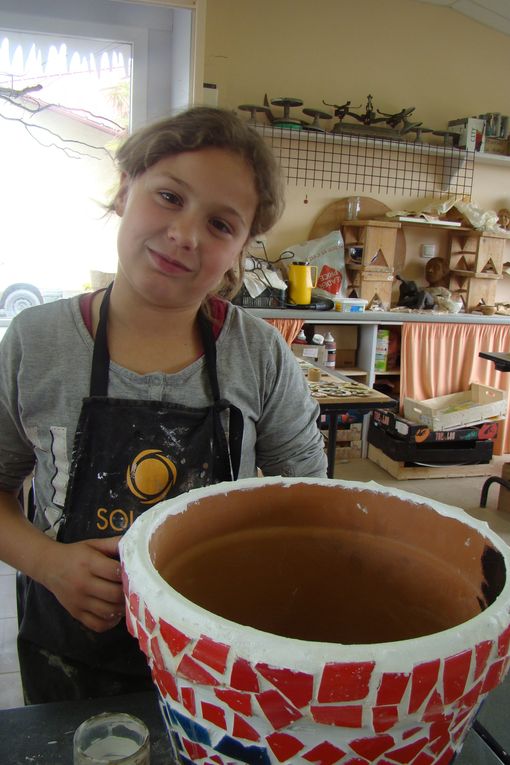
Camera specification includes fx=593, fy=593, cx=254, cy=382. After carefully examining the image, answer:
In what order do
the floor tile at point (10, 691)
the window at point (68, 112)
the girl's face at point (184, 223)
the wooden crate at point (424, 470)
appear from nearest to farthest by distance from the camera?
the girl's face at point (184, 223)
the floor tile at point (10, 691)
the window at point (68, 112)
the wooden crate at point (424, 470)

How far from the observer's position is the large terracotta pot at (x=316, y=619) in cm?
29

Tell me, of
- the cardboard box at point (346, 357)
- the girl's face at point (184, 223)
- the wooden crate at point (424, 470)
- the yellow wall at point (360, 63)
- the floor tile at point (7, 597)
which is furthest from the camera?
the cardboard box at point (346, 357)

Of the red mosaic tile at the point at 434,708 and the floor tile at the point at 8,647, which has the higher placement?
the red mosaic tile at the point at 434,708

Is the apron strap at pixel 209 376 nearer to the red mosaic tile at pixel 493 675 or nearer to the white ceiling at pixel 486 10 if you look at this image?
the red mosaic tile at pixel 493 675

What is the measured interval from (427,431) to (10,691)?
2.39 meters

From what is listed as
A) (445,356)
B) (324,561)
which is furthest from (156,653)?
(445,356)

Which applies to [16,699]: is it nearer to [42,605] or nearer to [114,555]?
[42,605]

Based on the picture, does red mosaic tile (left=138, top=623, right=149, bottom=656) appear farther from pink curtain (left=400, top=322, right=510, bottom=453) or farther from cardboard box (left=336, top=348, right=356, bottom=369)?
cardboard box (left=336, top=348, right=356, bottom=369)

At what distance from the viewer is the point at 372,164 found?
385cm

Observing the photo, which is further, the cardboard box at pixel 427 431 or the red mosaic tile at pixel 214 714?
the cardboard box at pixel 427 431

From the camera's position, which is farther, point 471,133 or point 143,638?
point 471,133

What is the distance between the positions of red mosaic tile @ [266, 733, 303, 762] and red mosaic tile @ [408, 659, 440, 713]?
0.06 metres

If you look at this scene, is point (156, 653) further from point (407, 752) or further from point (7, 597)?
point (7, 597)

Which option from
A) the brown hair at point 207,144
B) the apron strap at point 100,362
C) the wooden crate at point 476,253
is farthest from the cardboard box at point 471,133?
the apron strap at point 100,362
